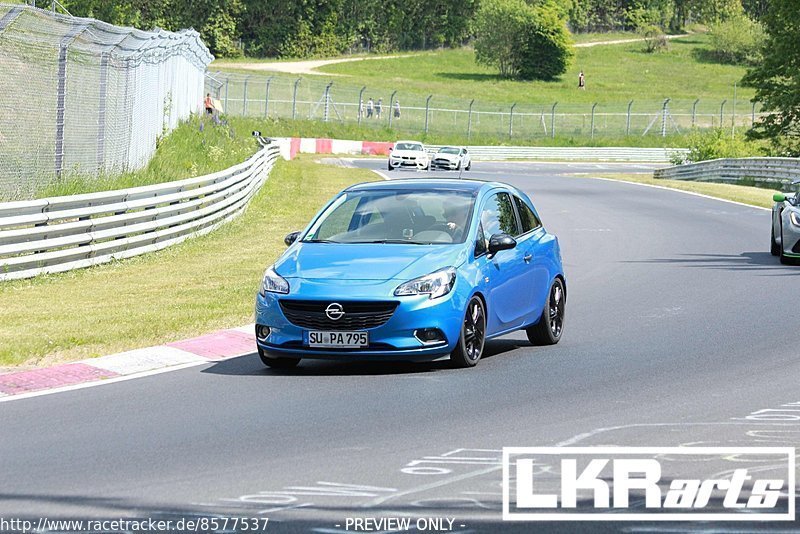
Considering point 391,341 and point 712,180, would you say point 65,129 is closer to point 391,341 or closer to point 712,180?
point 391,341

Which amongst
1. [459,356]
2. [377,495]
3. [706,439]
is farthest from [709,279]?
[377,495]

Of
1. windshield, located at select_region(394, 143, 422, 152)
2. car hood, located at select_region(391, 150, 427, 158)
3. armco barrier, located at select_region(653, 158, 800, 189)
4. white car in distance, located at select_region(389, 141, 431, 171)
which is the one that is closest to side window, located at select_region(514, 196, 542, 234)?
armco barrier, located at select_region(653, 158, 800, 189)

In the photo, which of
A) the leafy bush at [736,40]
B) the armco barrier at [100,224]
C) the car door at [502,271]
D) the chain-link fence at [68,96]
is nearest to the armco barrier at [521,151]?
the chain-link fence at [68,96]

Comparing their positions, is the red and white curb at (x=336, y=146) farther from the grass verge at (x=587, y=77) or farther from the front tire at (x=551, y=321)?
the front tire at (x=551, y=321)

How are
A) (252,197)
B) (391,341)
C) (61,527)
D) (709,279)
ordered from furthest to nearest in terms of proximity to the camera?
(252,197)
(709,279)
(391,341)
(61,527)

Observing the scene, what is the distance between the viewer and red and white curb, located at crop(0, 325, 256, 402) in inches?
409

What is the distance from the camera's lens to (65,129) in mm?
20641

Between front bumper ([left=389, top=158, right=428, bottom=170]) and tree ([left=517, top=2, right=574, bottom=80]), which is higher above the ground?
tree ([left=517, top=2, right=574, bottom=80])

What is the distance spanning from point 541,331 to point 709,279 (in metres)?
6.61

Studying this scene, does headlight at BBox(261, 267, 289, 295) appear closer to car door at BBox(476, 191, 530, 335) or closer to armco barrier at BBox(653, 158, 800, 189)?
car door at BBox(476, 191, 530, 335)

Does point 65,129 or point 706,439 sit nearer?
point 706,439

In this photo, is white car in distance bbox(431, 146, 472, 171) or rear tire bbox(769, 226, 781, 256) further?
white car in distance bbox(431, 146, 472, 171)

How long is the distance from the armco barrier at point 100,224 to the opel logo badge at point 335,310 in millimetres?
6917

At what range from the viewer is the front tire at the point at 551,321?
12.8m
